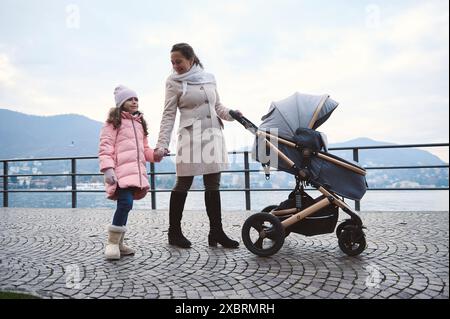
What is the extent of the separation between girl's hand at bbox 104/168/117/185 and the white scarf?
100cm

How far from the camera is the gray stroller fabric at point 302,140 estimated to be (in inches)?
120

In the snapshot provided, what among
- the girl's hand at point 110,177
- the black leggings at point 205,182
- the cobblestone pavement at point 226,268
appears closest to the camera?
the cobblestone pavement at point 226,268

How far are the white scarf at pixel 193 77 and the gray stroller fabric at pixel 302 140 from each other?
699mm

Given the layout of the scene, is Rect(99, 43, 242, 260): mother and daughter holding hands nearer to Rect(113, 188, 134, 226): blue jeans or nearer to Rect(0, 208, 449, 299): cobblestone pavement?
Rect(113, 188, 134, 226): blue jeans

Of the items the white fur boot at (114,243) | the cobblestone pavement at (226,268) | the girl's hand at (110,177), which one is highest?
the girl's hand at (110,177)

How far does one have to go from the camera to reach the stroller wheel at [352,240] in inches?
121

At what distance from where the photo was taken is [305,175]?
311cm

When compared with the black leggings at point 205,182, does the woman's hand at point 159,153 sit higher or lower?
higher

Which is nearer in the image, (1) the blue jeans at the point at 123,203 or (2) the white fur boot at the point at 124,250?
(1) the blue jeans at the point at 123,203

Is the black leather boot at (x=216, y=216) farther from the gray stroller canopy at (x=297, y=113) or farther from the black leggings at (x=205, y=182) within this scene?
the gray stroller canopy at (x=297, y=113)

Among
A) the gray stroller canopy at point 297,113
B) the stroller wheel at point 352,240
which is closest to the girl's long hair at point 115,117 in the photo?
the gray stroller canopy at point 297,113

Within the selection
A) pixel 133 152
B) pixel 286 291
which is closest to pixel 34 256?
pixel 133 152

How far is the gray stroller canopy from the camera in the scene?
3.27 metres

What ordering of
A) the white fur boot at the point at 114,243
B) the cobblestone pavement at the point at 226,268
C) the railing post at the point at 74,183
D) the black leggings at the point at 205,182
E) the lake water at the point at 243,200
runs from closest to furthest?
the cobblestone pavement at the point at 226,268 → the white fur boot at the point at 114,243 → the black leggings at the point at 205,182 → the lake water at the point at 243,200 → the railing post at the point at 74,183
